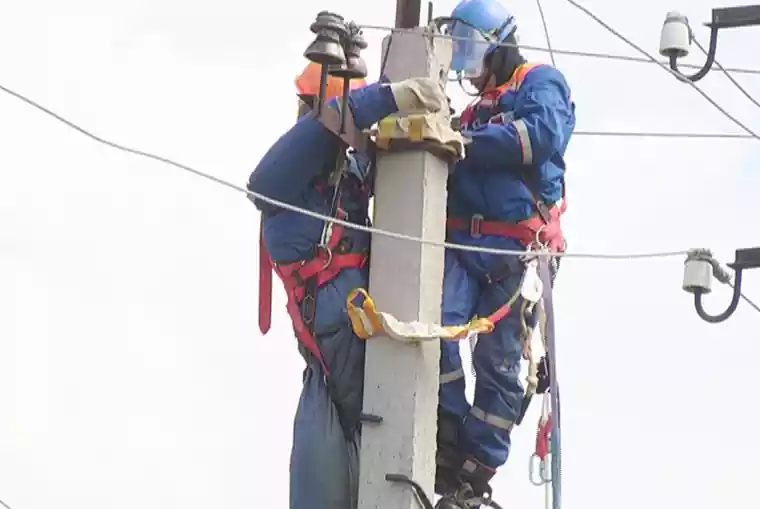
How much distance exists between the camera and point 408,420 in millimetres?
6340

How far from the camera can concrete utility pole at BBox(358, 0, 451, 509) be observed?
634cm

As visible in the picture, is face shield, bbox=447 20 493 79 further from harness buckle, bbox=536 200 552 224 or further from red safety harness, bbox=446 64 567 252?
harness buckle, bbox=536 200 552 224

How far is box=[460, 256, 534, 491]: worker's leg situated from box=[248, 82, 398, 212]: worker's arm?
0.84m

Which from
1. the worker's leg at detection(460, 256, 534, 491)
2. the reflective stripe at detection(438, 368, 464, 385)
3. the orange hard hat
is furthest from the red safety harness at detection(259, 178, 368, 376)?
the worker's leg at detection(460, 256, 534, 491)

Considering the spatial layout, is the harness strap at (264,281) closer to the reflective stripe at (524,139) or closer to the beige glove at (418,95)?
the beige glove at (418,95)

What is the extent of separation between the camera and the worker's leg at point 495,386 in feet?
22.5

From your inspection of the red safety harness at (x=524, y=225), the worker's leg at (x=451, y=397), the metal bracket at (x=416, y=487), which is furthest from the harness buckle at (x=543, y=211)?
the metal bracket at (x=416, y=487)

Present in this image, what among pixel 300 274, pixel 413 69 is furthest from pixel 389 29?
pixel 300 274

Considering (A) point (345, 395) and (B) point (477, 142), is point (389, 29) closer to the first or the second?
(B) point (477, 142)

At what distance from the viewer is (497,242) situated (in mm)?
6980

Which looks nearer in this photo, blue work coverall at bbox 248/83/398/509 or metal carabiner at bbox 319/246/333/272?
blue work coverall at bbox 248/83/398/509

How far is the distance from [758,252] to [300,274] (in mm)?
1810

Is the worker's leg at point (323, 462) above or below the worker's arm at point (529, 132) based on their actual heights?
below

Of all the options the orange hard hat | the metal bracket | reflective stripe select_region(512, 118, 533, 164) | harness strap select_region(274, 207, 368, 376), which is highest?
the orange hard hat
